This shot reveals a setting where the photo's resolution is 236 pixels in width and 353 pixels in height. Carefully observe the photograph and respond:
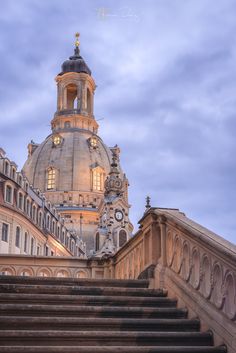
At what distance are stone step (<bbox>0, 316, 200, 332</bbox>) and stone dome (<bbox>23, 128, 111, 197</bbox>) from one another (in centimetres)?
9906

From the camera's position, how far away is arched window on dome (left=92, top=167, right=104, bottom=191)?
11012 centimetres

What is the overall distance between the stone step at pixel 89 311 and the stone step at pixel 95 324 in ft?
1.05

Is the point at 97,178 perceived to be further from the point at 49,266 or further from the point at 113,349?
the point at 113,349

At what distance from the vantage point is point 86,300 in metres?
9.47

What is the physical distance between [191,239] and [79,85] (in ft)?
385

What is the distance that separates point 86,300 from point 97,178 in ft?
332

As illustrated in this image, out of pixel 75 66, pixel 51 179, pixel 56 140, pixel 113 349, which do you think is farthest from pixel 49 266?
pixel 75 66

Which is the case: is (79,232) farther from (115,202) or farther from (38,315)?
(38,315)

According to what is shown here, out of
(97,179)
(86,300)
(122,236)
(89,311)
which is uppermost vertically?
(97,179)

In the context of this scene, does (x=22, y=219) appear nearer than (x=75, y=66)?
Yes

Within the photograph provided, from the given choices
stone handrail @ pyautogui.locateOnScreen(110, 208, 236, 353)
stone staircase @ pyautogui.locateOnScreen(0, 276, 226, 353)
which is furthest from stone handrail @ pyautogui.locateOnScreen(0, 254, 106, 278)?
stone staircase @ pyautogui.locateOnScreen(0, 276, 226, 353)

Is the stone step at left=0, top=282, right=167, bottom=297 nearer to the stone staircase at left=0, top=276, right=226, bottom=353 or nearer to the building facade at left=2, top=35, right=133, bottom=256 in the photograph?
the stone staircase at left=0, top=276, right=226, bottom=353

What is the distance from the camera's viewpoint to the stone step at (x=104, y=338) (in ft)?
26.0

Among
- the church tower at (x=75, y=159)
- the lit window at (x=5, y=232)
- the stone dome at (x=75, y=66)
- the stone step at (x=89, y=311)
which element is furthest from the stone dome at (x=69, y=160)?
the stone step at (x=89, y=311)
